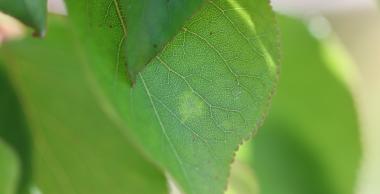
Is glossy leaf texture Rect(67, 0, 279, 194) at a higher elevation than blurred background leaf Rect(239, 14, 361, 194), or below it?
below

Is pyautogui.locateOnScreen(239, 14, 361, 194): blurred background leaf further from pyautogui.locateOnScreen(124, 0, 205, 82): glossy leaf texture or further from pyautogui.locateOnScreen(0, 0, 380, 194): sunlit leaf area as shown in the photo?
pyautogui.locateOnScreen(124, 0, 205, 82): glossy leaf texture

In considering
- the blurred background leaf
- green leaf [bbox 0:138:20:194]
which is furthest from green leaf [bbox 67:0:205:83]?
the blurred background leaf

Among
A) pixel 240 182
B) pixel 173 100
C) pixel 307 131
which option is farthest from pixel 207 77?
pixel 307 131

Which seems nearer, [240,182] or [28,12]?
[28,12]

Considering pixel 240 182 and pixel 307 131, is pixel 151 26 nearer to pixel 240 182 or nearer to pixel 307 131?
pixel 240 182

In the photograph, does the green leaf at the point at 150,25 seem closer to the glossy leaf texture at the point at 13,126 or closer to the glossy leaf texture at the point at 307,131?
the glossy leaf texture at the point at 13,126

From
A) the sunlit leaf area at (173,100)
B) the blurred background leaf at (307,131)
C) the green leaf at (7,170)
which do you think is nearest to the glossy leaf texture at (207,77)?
the sunlit leaf area at (173,100)
